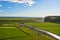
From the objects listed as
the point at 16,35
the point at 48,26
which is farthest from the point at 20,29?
the point at 48,26

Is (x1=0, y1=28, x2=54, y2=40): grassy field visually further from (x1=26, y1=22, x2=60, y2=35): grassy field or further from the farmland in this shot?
(x1=26, y1=22, x2=60, y2=35): grassy field

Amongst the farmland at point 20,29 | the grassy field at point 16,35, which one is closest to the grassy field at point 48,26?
the farmland at point 20,29

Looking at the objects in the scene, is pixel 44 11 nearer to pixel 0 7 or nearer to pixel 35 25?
pixel 35 25

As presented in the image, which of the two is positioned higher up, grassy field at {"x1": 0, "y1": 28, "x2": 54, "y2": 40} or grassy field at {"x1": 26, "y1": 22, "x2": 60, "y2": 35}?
grassy field at {"x1": 26, "y1": 22, "x2": 60, "y2": 35}

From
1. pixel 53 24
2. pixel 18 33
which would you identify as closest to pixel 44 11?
pixel 53 24

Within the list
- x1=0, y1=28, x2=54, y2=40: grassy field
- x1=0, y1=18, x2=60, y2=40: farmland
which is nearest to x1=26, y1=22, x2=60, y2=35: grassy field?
x1=0, y1=18, x2=60, y2=40: farmland

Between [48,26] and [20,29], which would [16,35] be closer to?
[20,29]

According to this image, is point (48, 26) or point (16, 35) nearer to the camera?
point (16, 35)

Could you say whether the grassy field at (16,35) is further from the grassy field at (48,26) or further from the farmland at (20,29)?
the grassy field at (48,26)
